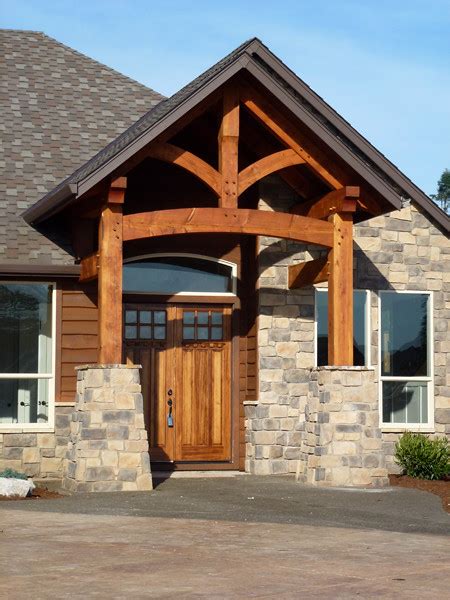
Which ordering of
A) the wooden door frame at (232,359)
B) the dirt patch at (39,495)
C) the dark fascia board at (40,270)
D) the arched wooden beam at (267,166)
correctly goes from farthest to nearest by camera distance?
the wooden door frame at (232,359) < the dark fascia board at (40,270) < the arched wooden beam at (267,166) < the dirt patch at (39,495)

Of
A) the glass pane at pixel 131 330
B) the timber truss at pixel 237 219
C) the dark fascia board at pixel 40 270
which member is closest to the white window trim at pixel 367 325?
the timber truss at pixel 237 219

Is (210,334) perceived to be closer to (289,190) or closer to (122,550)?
(289,190)

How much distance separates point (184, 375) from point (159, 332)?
782 mm

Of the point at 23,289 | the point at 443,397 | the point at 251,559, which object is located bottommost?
the point at 251,559

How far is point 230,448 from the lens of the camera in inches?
699

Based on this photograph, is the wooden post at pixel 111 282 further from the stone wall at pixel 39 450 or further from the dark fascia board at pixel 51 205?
the stone wall at pixel 39 450

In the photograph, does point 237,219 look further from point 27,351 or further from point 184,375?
point 27,351

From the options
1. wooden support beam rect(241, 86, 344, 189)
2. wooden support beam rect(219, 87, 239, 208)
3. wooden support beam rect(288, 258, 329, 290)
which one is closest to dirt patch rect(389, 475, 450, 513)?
wooden support beam rect(288, 258, 329, 290)

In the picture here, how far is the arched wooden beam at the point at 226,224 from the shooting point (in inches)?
593

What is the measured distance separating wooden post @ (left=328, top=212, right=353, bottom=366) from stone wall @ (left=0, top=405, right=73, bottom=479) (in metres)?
4.01

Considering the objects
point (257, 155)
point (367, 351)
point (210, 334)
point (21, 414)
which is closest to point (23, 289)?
point (21, 414)

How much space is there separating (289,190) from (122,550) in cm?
938

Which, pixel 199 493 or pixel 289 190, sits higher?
pixel 289 190

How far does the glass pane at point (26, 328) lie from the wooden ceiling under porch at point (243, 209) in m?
1.02
